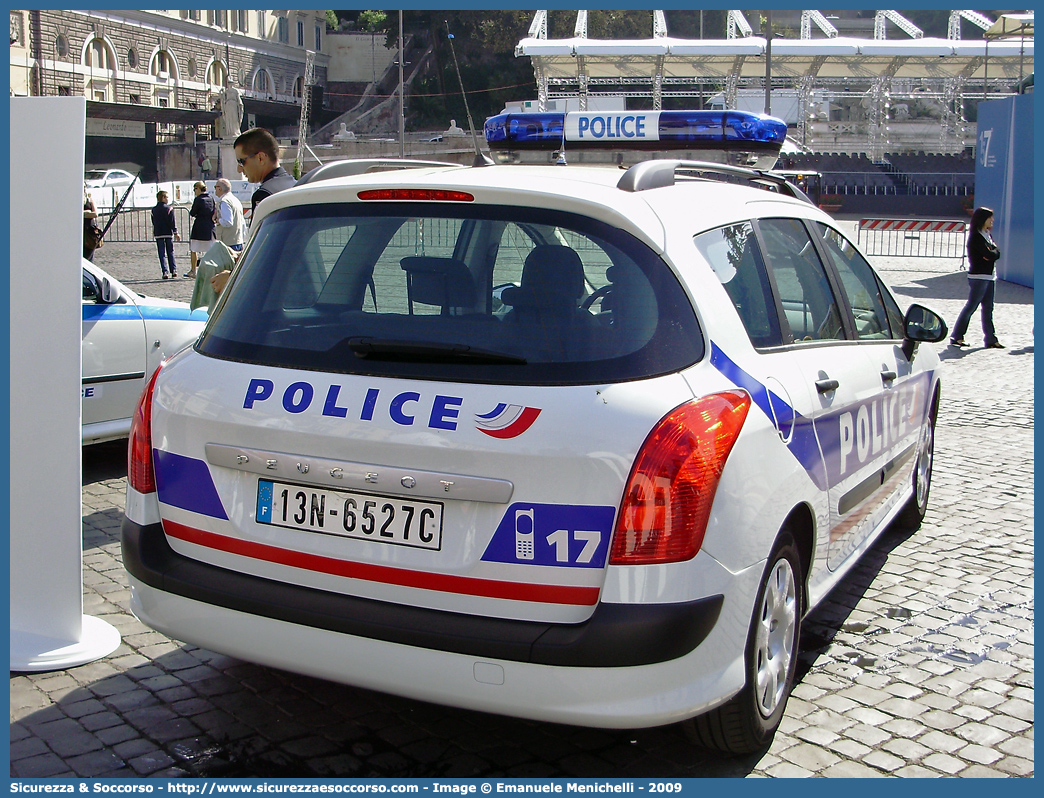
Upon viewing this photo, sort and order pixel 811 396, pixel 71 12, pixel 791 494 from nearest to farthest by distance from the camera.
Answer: pixel 791 494 < pixel 811 396 < pixel 71 12

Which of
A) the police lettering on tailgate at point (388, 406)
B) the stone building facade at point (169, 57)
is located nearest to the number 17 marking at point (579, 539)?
the police lettering on tailgate at point (388, 406)

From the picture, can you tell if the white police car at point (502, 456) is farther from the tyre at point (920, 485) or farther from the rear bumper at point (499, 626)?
the tyre at point (920, 485)

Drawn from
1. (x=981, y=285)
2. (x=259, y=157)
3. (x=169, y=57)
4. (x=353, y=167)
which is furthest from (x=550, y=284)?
(x=169, y=57)

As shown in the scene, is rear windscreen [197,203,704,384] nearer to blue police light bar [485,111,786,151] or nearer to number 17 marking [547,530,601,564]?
number 17 marking [547,530,601,564]

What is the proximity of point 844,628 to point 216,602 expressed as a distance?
248 centimetres

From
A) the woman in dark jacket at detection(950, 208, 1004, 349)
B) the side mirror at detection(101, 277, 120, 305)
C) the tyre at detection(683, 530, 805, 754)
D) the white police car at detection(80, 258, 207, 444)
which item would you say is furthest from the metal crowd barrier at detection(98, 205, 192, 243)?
the tyre at detection(683, 530, 805, 754)

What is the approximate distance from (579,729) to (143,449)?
156 cm

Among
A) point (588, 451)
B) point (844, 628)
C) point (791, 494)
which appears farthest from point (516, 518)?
point (844, 628)

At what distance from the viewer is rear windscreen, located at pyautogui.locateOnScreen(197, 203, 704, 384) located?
9.38ft

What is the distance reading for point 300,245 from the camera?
332cm

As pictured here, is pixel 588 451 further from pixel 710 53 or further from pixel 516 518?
pixel 710 53

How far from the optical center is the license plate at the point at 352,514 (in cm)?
280

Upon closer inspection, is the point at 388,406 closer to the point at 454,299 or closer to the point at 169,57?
the point at 454,299

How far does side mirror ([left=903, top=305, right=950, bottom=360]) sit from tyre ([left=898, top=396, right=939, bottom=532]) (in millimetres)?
714
